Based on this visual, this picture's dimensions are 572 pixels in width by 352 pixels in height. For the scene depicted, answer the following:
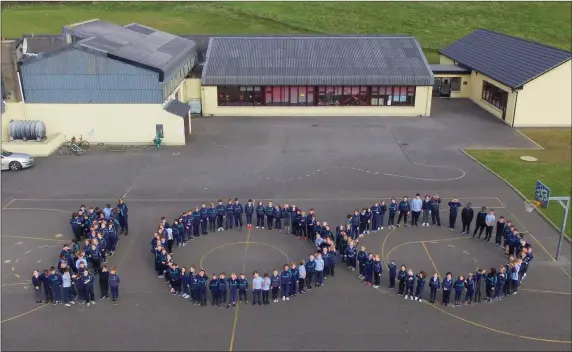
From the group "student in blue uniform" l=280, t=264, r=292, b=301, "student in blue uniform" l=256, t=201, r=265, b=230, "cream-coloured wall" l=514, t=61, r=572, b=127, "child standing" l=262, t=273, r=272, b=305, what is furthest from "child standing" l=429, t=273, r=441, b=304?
"cream-coloured wall" l=514, t=61, r=572, b=127

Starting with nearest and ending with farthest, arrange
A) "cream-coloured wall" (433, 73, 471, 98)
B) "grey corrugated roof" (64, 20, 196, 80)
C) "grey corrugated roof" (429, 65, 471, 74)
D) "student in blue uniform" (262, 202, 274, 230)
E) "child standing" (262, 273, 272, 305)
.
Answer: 1. "child standing" (262, 273, 272, 305)
2. "student in blue uniform" (262, 202, 274, 230)
3. "grey corrugated roof" (64, 20, 196, 80)
4. "grey corrugated roof" (429, 65, 471, 74)
5. "cream-coloured wall" (433, 73, 471, 98)

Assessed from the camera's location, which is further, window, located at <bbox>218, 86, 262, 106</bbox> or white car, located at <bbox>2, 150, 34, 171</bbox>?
window, located at <bbox>218, 86, 262, 106</bbox>

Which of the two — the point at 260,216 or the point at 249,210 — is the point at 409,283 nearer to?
the point at 260,216

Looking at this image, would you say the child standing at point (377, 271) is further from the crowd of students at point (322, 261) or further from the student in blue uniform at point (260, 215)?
the student in blue uniform at point (260, 215)

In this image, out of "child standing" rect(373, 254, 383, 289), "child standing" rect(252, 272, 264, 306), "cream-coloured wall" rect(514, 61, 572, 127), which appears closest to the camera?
"child standing" rect(252, 272, 264, 306)

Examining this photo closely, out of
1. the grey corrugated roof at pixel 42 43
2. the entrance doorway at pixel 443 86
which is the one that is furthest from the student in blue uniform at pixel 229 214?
the entrance doorway at pixel 443 86

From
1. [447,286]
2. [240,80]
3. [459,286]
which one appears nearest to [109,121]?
[240,80]

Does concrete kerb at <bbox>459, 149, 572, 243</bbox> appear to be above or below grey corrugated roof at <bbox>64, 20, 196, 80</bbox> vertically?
below

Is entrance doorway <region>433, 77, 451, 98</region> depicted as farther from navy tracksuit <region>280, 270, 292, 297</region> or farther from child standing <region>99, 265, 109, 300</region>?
child standing <region>99, 265, 109, 300</region>
